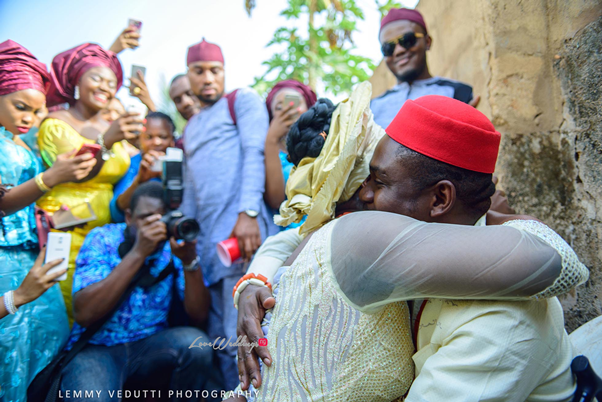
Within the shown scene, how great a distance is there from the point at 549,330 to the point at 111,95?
3125 millimetres

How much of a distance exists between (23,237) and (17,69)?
3.22ft

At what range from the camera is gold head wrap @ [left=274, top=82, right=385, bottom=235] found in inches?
48.8

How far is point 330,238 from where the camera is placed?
0.96 metres

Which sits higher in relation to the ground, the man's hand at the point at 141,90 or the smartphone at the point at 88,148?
the man's hand at the point at 141,90

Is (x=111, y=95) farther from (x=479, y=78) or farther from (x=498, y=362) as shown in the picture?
(x=498, y=362)

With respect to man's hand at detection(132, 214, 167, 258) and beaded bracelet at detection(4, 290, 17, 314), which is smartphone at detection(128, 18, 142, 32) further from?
beaded bracelet at detection(4, 290, 17, 314)

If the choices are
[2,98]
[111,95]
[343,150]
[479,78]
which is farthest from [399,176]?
[111,95]

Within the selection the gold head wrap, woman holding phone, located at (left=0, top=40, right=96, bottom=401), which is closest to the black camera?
woman holding phone, located at (left=0, top=40, right=96, bottom=401)

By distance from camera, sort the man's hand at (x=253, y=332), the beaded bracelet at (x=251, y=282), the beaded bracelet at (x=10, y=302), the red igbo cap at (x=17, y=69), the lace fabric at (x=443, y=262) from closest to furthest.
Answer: the lace fabric at (x=443, y=262)
the man's hand at (x=253, y=332)
the beaded bracelet at (x=251, y=282)
the beaded bracelet at (x=10, y=302)
the red igbo cap at (x=17, y=69)

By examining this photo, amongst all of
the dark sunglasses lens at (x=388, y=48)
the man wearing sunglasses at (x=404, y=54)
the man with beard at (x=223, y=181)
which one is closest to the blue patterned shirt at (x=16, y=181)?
the man with beard at (x=223, y=181)

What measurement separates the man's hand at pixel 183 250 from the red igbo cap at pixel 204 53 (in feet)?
5.23

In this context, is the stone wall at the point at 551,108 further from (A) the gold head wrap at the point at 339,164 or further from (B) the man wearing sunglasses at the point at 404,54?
(A) the gold head wrap at the point at 339,164

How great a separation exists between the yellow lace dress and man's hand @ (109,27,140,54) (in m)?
1.03

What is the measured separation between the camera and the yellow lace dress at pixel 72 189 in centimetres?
239
